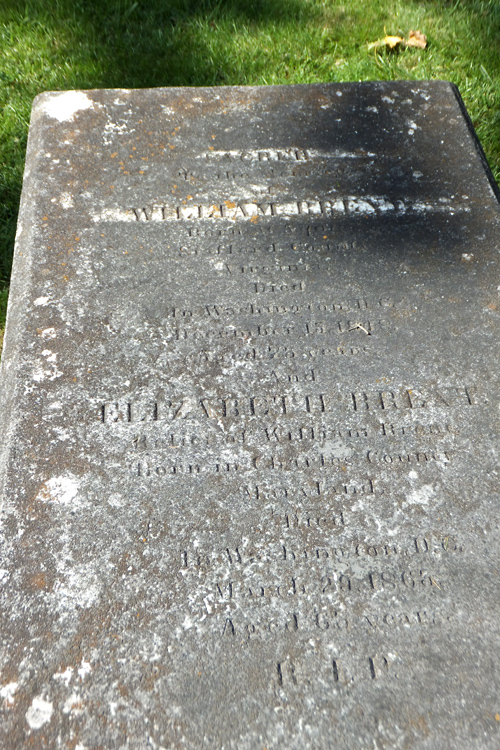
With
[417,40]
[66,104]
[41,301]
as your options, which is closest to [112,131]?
[66,104]

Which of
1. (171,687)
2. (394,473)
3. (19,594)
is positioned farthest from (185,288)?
(171,687)

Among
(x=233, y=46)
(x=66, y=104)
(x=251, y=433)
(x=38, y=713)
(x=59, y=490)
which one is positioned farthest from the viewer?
(x=233, y=46)

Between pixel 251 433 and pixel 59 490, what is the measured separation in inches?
20.6

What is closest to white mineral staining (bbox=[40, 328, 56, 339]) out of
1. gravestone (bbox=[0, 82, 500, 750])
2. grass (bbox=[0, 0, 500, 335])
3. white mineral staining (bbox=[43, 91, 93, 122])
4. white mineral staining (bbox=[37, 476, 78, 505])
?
gravestone (bbox=[0, 82, 500, 750])

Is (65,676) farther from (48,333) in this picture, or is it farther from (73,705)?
(48,333)

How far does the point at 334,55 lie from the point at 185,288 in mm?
2794

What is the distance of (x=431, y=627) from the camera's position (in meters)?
1.51

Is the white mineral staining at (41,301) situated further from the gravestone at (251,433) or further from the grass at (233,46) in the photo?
the grass at (233,46)

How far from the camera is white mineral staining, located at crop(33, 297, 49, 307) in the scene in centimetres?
208

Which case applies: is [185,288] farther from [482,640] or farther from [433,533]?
[482,640]

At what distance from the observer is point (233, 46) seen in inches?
165

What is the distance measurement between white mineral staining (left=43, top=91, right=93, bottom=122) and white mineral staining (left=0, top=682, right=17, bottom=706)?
2.11m

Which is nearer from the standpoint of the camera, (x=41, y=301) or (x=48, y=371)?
(x=48, y=371)

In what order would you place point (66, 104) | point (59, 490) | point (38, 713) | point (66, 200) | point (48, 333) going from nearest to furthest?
point (38, 713), point (59, 490), point (48, 333), point (66, 200), point (66, 104)
